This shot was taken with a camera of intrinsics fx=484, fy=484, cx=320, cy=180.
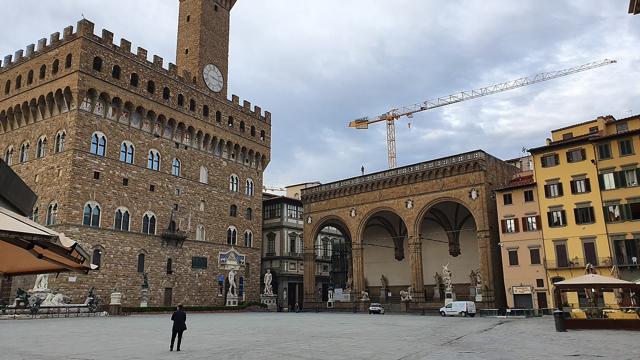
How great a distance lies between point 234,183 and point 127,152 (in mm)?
12577

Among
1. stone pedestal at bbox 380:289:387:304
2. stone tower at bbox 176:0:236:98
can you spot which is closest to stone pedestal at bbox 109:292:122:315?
stone tower at bbox 176:0:236:98

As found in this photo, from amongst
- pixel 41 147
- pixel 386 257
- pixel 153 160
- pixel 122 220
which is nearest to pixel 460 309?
pixel 386 257

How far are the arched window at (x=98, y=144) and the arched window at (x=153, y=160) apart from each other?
13.7ft

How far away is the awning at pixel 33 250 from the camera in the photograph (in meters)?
4.28

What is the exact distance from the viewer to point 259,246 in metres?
50.2

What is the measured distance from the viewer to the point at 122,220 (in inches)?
1470

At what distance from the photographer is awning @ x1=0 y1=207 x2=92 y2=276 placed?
4.28m

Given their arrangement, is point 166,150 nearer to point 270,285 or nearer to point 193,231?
point 193,231

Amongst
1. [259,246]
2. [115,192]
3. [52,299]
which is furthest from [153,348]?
[259,246]

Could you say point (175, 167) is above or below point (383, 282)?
above

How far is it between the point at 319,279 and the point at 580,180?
109 ft

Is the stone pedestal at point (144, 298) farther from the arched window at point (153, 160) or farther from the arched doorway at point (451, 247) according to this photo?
the arched doorway at point (451, 247)

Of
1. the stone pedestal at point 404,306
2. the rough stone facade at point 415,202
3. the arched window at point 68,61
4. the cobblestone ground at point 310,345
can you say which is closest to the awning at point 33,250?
the cobblestone ground at point 310,345

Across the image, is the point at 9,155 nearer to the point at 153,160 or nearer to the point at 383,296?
the point at 153,160
